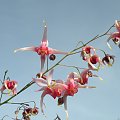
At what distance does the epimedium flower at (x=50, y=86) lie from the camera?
365cm

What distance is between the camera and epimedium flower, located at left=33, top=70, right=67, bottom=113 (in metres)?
3.65

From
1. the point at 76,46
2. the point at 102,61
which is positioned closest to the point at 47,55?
the point at 76,46

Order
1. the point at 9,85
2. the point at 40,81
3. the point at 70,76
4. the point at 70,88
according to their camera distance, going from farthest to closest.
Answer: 1. the point at 9,85
2. the point at 70,76
3. the point at 70,88
4. the point at 40,81

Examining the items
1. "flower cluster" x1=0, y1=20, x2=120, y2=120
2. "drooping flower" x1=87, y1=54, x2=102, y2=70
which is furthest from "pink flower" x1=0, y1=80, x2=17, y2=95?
"drooping flower" x1=87, y1=54, x2=102, y2=70

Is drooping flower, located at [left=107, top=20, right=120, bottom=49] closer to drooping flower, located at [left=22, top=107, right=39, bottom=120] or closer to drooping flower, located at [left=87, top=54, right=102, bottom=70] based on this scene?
drooping flower, located at [left=87, top=54, right=102, bottom=70]

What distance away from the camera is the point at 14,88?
4.53 metres

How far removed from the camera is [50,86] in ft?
12.3

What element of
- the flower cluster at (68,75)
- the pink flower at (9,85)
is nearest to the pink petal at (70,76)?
the flower cluster at (68,75)

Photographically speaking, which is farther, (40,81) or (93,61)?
(93,61)

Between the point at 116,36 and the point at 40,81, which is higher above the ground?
the point at 116,36

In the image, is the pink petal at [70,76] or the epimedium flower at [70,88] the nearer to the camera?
the epimedium flower at [70,88]

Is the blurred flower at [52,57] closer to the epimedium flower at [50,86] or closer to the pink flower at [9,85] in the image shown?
the epimedium flower at [50,86]

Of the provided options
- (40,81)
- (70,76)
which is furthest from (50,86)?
(70,76)

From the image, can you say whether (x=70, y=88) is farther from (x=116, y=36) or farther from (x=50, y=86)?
(x=116, y=36)
